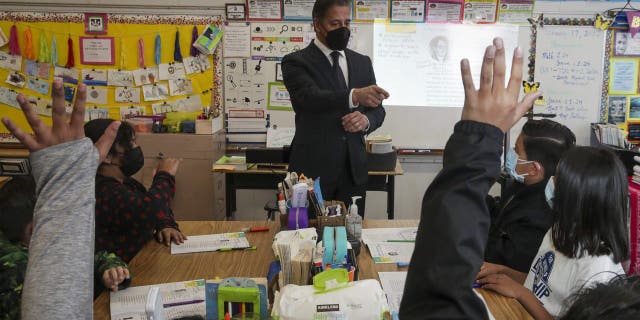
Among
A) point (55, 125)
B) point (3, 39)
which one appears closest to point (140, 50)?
point (3, 39)

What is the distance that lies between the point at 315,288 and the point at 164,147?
3064 mm

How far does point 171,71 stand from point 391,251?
3010 mm

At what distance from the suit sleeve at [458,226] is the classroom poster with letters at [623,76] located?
4206mm

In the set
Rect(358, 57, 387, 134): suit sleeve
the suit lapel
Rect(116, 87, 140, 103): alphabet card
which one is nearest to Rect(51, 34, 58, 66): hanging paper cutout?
Rect(116, 87, 140, 103): alphabet card

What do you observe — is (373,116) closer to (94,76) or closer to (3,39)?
(94,76)

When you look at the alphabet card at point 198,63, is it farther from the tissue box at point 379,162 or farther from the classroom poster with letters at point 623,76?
the classroom poster with letters at point 623,76

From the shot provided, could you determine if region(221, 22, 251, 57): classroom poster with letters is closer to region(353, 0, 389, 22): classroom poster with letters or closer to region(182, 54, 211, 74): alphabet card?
region(182, 54, 211, 74): alphabet card

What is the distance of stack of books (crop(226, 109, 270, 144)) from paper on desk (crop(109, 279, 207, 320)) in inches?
109

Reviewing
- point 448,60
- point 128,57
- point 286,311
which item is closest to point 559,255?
point 286,311

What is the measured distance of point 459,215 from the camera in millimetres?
665

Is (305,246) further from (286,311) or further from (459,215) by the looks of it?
(459,215)

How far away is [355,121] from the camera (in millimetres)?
2596

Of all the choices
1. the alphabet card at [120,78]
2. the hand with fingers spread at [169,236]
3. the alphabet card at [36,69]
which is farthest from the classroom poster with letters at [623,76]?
the alphabet card at [36,69]

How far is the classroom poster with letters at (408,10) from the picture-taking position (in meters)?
4.16
